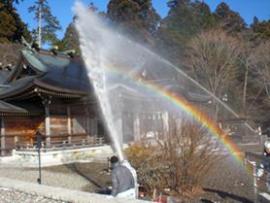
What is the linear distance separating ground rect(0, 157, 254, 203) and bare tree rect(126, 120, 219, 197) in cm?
58

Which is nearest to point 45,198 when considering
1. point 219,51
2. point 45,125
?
point 45,125

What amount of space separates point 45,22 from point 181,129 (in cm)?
6457

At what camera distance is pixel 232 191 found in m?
10.3

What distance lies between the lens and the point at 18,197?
801cm

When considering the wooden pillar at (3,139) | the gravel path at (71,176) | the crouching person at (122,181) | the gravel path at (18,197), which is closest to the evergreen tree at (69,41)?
the wooden pillar at (3,139)

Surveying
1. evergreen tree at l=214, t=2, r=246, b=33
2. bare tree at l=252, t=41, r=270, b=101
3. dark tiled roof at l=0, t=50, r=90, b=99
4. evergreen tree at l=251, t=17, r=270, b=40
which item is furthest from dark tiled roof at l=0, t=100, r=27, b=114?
evergreen tree at l=214, t=2, r=246, b=33

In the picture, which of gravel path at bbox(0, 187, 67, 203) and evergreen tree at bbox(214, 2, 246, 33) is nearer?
gravel path at bbox(0, 187, 67, 203)

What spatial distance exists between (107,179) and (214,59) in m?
32.2

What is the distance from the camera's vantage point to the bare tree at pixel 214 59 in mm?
42625

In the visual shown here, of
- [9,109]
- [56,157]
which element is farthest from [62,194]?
[9,109]

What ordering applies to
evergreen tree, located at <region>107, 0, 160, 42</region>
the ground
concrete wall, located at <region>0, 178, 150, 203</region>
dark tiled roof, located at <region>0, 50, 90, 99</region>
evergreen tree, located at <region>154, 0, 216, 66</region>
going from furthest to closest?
1. evergreen tree, located at <region>107, 0, 160, 42</region>
2. evergreen tree, located at <region>154, 0, 216, 66</region>
3. dark tiled roof, located at <region>0, 50, 90, 99</region>
4. the ground
5. concrete wall, located at <region>0, 178, 150, 203</region>

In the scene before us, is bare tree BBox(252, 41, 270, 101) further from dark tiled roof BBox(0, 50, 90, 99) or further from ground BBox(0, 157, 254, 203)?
ground BBox(0, 157, 254, 203)

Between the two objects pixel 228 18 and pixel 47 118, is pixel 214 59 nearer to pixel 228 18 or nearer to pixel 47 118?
pixel 228 18

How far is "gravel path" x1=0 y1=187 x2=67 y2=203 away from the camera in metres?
7.48
